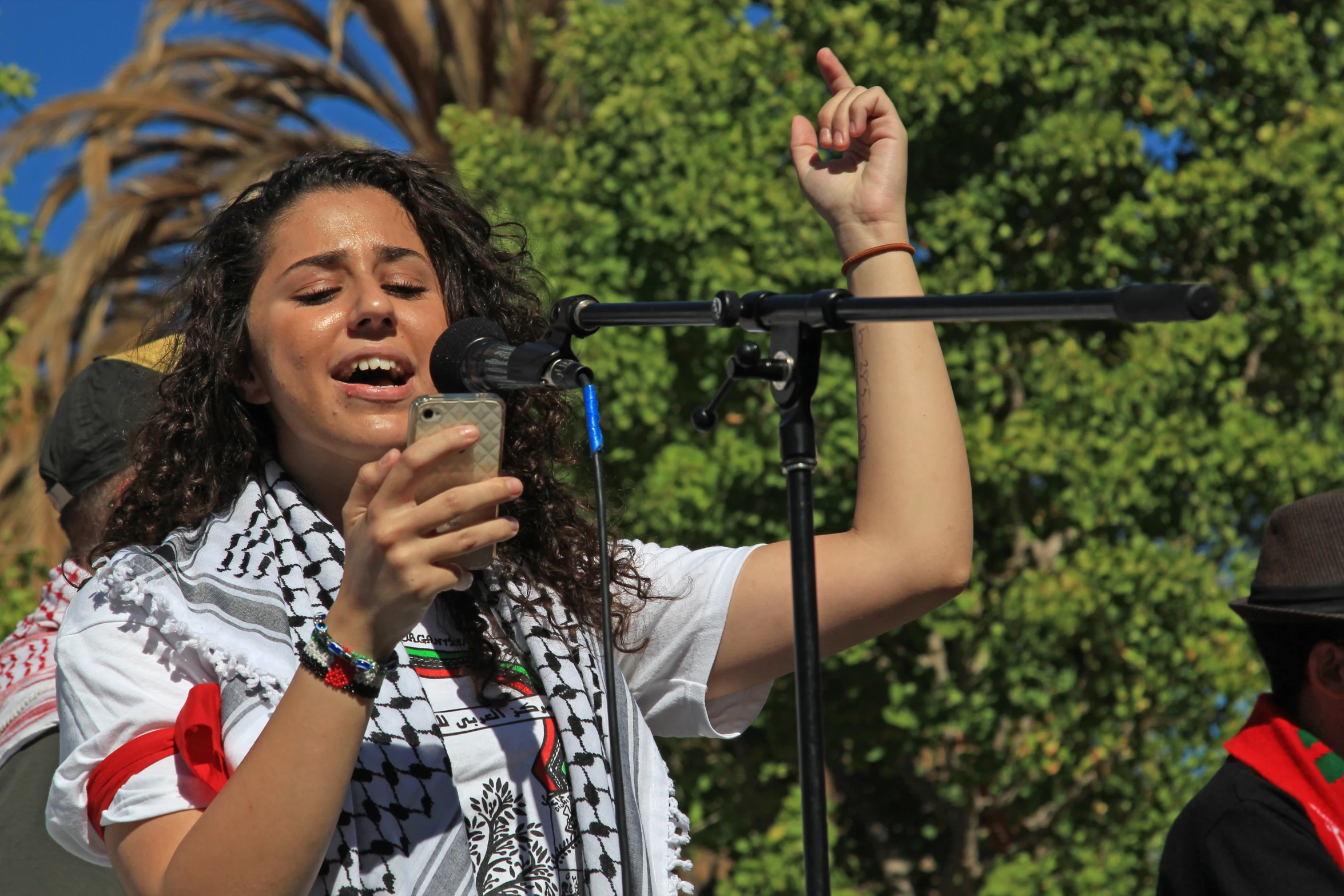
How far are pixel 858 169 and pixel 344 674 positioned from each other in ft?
3.66

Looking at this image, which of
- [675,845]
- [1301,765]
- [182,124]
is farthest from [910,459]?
[182,124]

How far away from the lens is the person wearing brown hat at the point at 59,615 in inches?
98.7

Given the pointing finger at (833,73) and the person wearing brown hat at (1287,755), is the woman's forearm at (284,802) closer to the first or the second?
the pointing finger at (833,73)

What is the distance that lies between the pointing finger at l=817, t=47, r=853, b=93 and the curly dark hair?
0.64 m

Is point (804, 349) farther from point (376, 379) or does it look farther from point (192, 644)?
point (192, 644)

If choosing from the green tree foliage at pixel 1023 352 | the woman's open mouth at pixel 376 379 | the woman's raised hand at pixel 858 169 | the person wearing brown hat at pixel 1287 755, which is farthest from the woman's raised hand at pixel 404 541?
the green tree foliage at pixel 1023 352

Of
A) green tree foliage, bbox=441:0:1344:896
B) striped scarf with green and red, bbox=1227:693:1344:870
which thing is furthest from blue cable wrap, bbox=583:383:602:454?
green tree foliage, bbox=441:0:1344:896

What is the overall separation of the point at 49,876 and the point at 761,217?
4913 millimetres

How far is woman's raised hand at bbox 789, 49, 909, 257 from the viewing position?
2.12 meters

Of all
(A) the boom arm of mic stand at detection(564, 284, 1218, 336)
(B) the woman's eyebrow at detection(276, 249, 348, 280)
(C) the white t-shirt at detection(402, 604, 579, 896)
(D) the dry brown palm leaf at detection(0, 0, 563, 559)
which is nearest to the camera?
(A) the boom arm of mic stand at detection(564, 284, 1218, 336)

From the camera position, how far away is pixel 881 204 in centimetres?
212

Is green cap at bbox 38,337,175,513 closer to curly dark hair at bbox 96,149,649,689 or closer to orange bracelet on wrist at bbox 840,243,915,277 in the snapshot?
curly dark hair at bbox 96,149,649,689

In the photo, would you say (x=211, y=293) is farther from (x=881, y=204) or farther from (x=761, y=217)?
(x=761, y=217)

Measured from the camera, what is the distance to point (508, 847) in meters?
1.92
